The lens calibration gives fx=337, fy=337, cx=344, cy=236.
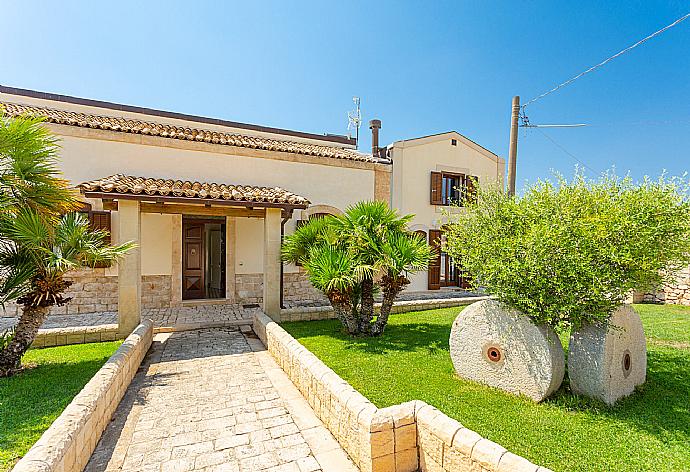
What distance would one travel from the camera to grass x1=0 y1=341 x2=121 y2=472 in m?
3.50

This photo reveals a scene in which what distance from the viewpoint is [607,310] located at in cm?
415

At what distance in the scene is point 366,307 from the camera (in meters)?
7.80

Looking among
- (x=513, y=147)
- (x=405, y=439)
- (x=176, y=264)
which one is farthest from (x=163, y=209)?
(x=513, y=147)

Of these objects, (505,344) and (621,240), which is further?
(505,344)

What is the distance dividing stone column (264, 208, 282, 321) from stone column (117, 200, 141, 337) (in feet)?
9.59

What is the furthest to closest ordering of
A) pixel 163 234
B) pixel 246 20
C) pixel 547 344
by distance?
pixel 163 234, pixel 246 20, pixel 547 344

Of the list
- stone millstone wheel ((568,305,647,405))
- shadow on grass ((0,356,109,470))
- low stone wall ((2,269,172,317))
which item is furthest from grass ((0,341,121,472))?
stone millstone wheel ((568,305,647,405))

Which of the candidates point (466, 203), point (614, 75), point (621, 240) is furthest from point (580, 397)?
point (614, 75)

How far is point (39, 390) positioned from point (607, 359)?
767 centimetres

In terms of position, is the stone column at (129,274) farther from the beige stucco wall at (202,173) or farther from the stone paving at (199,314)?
the beige stucco wall at (202,173)

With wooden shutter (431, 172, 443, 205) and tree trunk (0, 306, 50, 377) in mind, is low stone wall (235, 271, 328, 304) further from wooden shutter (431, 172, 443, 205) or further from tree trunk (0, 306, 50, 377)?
wooden shutter (431, 172, 443, 205)

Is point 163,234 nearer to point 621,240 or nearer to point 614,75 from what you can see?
point 621,240

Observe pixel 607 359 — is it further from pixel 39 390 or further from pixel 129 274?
pixel 129 274

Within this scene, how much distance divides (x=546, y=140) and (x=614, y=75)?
3.32m
